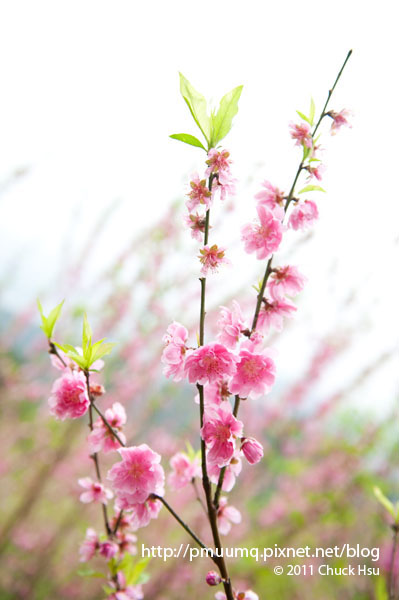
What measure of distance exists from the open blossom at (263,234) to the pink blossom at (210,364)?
21 centimetres

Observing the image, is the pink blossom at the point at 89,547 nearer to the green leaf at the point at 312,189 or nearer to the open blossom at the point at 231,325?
the open blossom at the point at 231,325

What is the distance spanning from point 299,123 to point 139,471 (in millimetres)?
727

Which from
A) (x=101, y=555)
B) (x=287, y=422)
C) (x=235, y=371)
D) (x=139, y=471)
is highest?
(x=287, y=422)

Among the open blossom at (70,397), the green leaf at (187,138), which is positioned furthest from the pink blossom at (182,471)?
the green leaf at (187,138)

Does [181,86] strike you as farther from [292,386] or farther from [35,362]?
[35,362]

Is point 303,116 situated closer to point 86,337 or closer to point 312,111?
point 312,111

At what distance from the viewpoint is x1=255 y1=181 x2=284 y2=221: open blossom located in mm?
779

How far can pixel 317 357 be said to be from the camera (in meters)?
4.13

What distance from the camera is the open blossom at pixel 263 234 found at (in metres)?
0.71

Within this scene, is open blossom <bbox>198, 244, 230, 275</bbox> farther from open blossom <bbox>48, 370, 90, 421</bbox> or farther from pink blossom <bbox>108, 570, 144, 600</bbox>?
pink blossom <bbox>108, 570, 144, 600</bbox>

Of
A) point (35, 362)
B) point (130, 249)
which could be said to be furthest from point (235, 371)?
point (35, 362)

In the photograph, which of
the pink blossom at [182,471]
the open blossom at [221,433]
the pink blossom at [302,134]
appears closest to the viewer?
the open blossom at [221,433]

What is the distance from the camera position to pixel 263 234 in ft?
2.44

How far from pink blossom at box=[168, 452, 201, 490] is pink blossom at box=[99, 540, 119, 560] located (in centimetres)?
17
